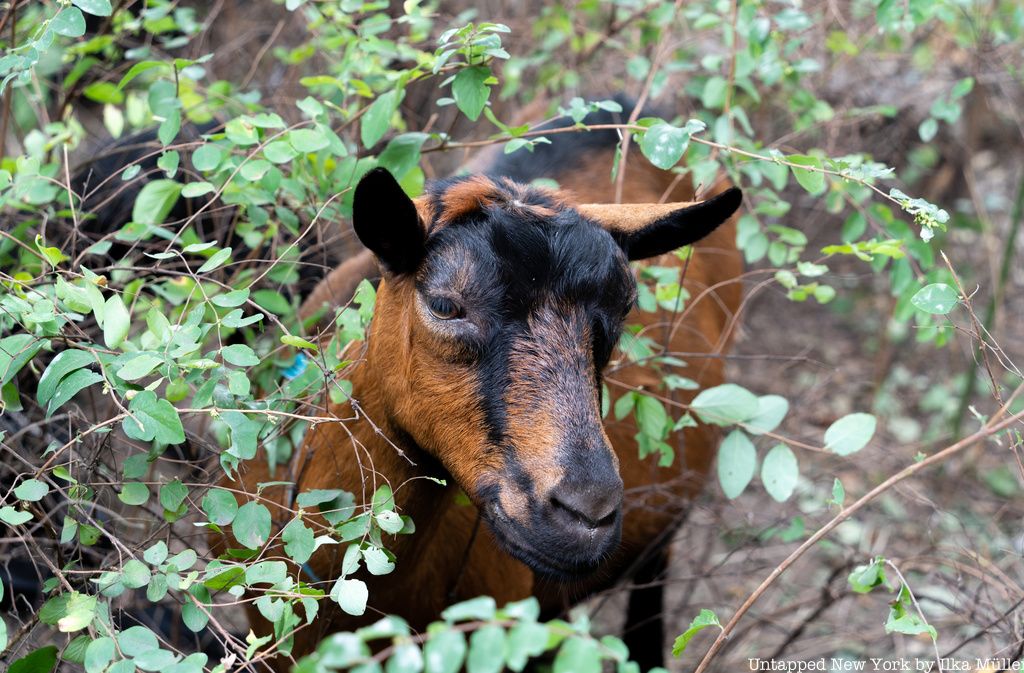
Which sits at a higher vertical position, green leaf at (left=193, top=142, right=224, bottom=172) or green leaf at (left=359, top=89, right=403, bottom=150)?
green leaf at (left=193, top=142, right=224, bottom=172)

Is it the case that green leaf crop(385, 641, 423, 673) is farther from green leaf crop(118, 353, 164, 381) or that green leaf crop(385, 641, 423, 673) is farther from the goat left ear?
the goat left ear

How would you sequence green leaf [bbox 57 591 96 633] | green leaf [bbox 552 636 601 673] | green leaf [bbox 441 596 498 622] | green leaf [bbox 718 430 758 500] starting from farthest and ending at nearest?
green leaf [bbox 718 430 758 500] < green leaf [bbox 57 591 96 633] < green leaf [bbox 552 636 601 673] < green leaf [bbox 441 596 498 622]

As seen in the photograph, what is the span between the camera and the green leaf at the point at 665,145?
295 centimetres

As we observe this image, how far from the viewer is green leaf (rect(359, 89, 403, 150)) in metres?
3.28

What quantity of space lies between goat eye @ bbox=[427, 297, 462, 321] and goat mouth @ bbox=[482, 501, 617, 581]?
519 mm

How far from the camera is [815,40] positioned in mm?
5695

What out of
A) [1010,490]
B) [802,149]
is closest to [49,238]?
[802,149]

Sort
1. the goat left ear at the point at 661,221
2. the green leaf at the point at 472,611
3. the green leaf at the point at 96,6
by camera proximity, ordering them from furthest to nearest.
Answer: the goat left ear at the point at 661,221 → the green leaf at the point at 96,6 → the green leaf at the point at 472,611

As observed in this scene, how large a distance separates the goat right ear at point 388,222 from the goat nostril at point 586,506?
84 cm

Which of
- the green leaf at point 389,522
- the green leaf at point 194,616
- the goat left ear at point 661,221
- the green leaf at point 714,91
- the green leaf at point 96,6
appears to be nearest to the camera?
the green leaf at point 194,616

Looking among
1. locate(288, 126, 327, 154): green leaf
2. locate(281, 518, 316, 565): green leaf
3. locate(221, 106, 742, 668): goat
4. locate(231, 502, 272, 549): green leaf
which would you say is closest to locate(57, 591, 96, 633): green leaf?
locate(231, 502, 272, 549): green leaf

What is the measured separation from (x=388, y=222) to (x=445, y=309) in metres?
0.29

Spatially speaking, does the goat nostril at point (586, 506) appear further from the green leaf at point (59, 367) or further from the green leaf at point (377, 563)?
the green leaf at point (59, 367)

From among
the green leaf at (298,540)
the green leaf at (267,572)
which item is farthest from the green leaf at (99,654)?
the green leaf at (298,540)
